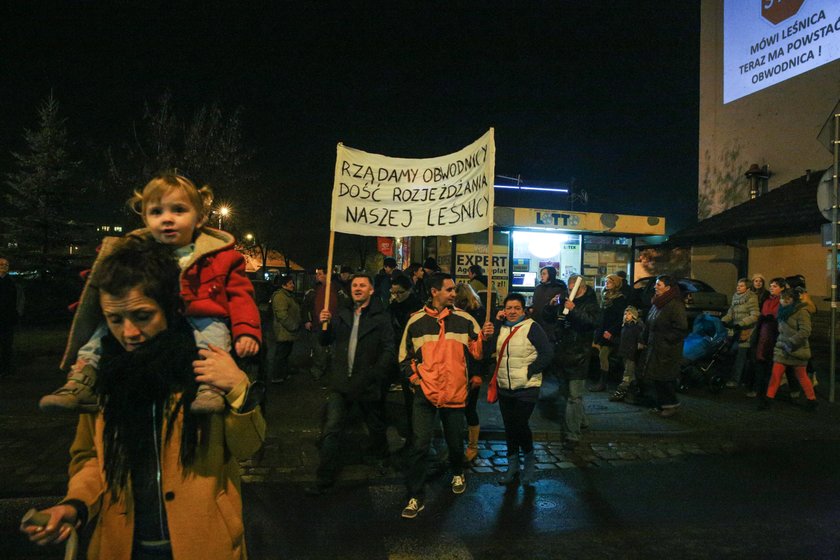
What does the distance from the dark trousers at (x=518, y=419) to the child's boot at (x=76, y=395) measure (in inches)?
159

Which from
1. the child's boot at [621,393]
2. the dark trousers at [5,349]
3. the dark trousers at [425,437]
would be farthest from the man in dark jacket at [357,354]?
the dark trousers at [5,349]

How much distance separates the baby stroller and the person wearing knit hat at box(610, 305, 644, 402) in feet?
3.42

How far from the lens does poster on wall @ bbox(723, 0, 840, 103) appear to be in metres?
16.2

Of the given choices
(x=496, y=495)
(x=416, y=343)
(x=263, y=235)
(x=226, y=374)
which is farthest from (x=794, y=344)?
(x=263, y=235)

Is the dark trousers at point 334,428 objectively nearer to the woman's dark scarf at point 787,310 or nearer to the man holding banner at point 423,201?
the man holding banner at point 423,201

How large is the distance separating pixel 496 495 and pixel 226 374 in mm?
3930

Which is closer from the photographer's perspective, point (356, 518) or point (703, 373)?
Result: point (356, 518)

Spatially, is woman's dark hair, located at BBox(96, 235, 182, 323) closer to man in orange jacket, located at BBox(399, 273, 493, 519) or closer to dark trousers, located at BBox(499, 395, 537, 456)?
man in orange jacket, located at BBox(399, 273, 493, 519)

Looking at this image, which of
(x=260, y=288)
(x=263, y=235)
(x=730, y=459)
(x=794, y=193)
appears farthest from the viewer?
(x=263, y=235)

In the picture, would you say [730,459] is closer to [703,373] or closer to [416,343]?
[703,373]

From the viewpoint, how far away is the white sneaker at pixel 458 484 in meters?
5.02

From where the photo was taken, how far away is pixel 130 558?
1.82 metres

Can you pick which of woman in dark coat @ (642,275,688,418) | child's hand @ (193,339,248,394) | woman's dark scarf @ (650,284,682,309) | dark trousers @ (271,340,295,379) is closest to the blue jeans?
woman in dark coat @ (642,275,688,418)

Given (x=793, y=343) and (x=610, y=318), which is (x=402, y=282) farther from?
(x=793, y=343)
